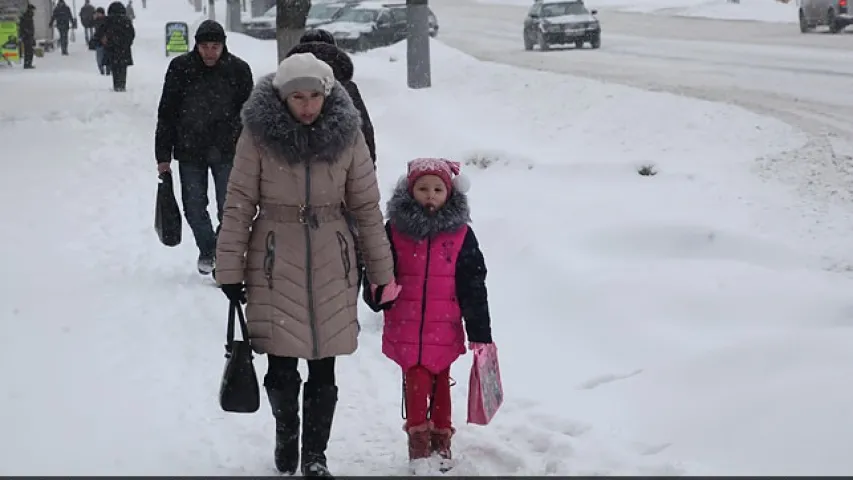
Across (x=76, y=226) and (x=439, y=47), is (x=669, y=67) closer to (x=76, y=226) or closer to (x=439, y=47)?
(x=439, y=47)

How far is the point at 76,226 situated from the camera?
10047mm

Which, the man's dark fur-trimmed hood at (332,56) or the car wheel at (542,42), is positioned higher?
the man's dark fur-trimmed hood at (332,56)

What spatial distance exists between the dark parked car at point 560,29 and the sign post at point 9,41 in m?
13.1

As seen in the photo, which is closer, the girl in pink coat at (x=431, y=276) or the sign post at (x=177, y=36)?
the girl in pink coat at (x=431, y=276)

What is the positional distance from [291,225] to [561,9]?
1063 inches

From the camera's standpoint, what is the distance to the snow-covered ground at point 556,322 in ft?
16.8

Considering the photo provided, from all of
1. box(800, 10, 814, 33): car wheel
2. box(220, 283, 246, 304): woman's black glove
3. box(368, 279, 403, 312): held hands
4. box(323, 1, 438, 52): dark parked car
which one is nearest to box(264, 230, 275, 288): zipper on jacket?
box(220, 283, 246, 304): woman's black glove

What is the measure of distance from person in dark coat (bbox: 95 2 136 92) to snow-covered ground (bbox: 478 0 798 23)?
80.6ft

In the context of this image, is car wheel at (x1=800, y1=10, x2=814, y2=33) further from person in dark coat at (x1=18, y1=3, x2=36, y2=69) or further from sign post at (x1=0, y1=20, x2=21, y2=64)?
sign post at (x1=0, y1=20, x2=21, y2=64)

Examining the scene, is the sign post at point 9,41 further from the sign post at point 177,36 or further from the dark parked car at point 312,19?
the dark parked car at point 312,19

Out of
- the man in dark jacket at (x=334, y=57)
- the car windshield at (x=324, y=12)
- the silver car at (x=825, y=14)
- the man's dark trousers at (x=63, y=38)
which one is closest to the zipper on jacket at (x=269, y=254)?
the man in dark jacket at (x=334, y=57)

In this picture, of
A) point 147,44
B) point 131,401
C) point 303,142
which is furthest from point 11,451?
point 147,44

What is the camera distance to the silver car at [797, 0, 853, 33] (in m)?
28.7

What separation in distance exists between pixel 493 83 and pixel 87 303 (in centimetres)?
997
